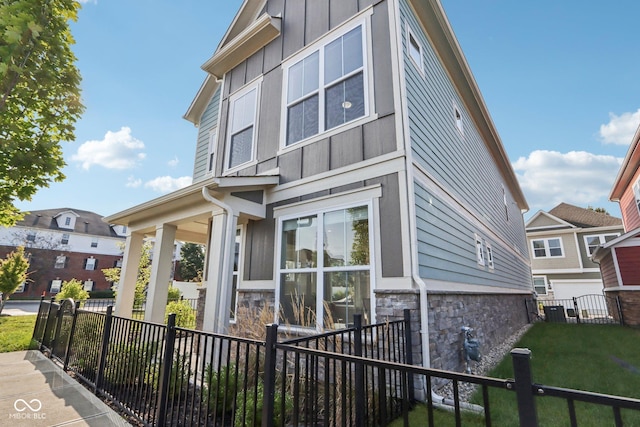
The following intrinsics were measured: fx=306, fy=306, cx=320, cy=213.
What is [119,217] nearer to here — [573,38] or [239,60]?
[239,60]

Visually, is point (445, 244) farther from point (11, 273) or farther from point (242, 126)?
point (11, 273)

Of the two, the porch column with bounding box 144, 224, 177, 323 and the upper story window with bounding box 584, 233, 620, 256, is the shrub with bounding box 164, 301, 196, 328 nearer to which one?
the porch column with bounding box 144, 224, 177, 323

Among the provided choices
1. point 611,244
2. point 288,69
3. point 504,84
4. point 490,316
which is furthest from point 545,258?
point 288,69

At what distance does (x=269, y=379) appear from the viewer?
217 centimetres

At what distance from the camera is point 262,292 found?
5.47 m

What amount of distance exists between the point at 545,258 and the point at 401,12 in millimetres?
22121

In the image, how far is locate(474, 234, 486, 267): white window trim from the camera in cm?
728

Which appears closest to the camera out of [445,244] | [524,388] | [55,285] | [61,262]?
[524,388]

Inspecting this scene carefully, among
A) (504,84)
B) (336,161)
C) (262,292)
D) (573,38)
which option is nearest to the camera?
(336,161)

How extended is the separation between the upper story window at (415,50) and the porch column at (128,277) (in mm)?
6945

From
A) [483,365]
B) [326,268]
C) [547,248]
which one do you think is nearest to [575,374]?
[483,365]

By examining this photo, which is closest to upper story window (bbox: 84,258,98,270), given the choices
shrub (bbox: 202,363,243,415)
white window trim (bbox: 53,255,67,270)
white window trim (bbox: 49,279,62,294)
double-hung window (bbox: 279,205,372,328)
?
white window trim (bbox: 53,255,67,270)

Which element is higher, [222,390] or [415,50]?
[415,50]

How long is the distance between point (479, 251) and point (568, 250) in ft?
59.6
